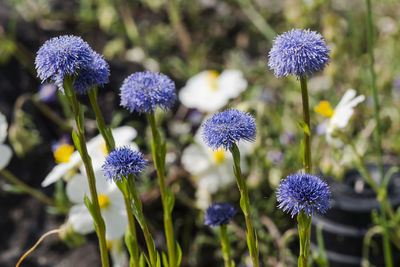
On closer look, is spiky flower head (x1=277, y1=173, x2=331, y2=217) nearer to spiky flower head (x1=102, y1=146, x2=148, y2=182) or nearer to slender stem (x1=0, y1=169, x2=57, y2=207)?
spiky flower head (x1=102, y1=146, x2=148, y2=182)

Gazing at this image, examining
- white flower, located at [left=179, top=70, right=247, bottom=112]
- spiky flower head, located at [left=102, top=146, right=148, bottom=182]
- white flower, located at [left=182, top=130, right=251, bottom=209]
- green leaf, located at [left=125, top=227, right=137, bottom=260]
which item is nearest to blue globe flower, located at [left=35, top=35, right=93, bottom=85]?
spiky flower head, located at [left=102, top=146, right=148, bottom=182]

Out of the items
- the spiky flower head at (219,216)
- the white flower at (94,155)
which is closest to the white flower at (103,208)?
the white flower at (94,155)

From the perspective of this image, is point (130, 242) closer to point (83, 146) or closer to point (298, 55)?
point (83, 146)

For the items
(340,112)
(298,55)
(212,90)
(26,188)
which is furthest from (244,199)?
(212,90)

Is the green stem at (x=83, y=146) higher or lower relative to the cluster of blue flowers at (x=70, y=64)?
lower

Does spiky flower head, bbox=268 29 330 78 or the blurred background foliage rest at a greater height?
the blurred background foliage

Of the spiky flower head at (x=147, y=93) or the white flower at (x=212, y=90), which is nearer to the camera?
the spiky flower head at (x=147, y=93)

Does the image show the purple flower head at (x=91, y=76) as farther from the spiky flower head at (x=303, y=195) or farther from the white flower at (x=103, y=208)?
the white flower at (x=103, y=208)
